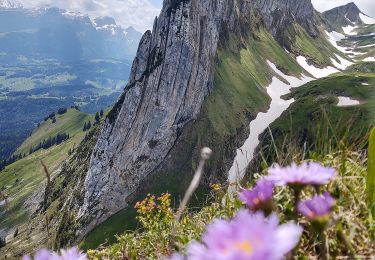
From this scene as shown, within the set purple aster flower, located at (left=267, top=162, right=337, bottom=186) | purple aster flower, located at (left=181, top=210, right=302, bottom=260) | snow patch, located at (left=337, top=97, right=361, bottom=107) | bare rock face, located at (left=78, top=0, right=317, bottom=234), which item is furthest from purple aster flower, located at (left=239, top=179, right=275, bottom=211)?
snow patch, located at (left=337, top=97, right=361, bottom=107)

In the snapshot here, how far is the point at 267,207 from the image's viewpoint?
2.48 m

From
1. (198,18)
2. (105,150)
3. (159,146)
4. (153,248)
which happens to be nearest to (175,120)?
(159,146)

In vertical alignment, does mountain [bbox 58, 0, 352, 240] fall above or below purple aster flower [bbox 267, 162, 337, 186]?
below

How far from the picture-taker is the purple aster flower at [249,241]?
1.16 meters

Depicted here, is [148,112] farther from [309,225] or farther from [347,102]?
[309,225]

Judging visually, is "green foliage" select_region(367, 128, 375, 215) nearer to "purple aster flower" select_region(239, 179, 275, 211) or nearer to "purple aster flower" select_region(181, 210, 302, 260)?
"purple aster flower" select_region(239, 179, 275, 211)

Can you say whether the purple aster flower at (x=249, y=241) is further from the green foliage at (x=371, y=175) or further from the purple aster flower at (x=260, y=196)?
the green foliage at (x=371, y=175)

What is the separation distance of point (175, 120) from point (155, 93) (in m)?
14.3

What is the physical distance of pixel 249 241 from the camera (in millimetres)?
1222

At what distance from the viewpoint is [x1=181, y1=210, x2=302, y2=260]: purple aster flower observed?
45.7 inches

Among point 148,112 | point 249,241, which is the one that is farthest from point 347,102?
point 249,241

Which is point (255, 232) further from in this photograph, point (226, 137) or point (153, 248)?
point (226, 137)

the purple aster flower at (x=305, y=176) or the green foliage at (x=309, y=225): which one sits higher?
the purple aster flower at (x=305, y=176)

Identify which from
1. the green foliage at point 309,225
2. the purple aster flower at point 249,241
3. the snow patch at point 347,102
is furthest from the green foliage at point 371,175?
the snow patch at point 347,102
